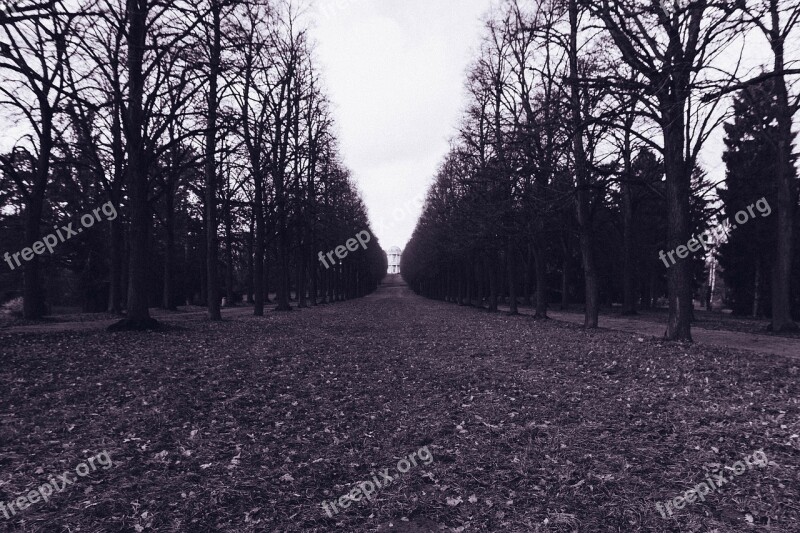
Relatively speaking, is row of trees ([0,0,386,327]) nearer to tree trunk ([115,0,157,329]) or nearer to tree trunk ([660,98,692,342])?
tree trunk ([115,0,157,329])

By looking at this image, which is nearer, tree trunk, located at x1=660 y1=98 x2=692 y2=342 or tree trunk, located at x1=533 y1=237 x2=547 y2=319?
tree trunk, located at x1=660 y1=98 x2=692 y2=342

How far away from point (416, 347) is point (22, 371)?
8.80 m

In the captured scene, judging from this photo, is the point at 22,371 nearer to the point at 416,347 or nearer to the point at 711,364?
the point at 416,347

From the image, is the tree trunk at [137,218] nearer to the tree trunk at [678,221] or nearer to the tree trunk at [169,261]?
the tree trunk at [169,261]

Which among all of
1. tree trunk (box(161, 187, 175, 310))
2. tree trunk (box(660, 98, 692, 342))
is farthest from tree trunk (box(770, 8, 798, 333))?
tree trunk (box(161, 187, 175, 310))

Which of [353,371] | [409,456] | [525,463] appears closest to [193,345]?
[353,371]

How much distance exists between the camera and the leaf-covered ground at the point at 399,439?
12.5ft

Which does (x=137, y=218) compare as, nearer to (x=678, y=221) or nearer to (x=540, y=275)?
(x=678, y=221)

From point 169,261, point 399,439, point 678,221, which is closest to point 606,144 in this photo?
point 678,221

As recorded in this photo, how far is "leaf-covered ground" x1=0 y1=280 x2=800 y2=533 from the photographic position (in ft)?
12.5

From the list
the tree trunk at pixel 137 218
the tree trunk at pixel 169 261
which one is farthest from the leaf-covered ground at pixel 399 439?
the tree trunk at pixel 169 261

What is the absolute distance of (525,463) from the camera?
189 inches

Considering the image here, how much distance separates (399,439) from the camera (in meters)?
5.61

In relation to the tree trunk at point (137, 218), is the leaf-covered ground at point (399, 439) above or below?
below
